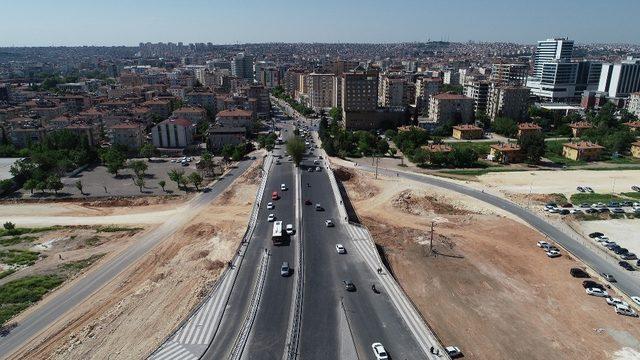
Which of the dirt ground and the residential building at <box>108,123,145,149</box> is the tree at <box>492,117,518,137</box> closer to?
the dirt ground

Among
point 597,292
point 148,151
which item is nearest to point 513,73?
point 148,151

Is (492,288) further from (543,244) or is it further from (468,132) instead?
(468,132)

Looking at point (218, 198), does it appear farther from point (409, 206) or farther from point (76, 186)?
point (409, 206)

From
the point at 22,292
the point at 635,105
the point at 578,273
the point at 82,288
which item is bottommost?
the point at 82,288

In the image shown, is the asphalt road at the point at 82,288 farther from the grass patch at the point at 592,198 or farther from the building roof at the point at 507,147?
the building roof at the point at 507,147

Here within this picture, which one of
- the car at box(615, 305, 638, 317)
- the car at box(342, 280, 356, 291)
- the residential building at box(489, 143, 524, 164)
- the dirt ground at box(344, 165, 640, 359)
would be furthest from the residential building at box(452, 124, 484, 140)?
the car at box(342, 280, 356, 291)

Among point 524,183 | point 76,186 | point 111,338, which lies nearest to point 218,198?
point 76,186
